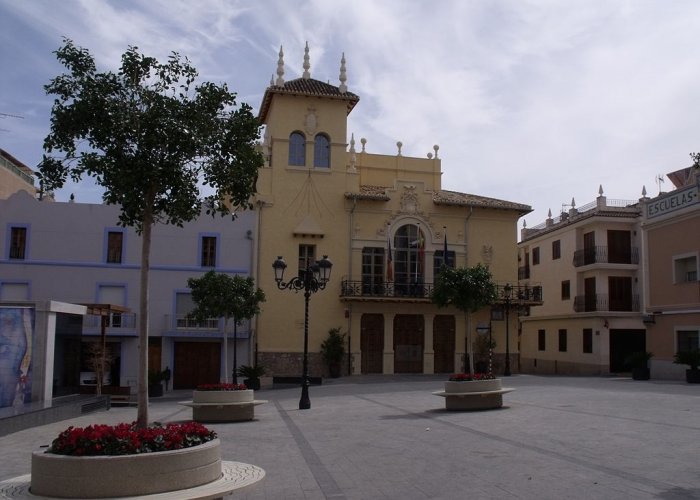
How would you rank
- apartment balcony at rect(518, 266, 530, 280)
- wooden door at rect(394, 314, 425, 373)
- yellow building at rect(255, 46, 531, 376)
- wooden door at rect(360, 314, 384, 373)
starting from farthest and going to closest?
apartment balcony at rect(518, 266, 530, 280)
wooden door at rect(394, 314, 425, 373)
wooden door at rect(360, 314, 384, 373)
yellow building at rect(255, 46, 531, 376)

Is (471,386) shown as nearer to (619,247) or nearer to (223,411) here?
(223,411)

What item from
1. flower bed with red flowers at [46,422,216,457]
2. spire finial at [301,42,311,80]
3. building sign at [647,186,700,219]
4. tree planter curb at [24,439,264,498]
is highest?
spire finial at [301,42,311,80]

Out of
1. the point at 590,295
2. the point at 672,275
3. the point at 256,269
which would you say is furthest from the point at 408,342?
the point at 672,275

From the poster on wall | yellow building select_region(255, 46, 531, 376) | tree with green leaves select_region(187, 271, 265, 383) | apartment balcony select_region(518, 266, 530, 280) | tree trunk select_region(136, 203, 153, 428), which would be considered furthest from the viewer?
apartment balcony select_region(518, 266, 530, 280)

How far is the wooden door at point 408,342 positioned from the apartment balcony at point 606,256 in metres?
11.5

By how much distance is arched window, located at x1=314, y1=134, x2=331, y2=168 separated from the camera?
125 feet

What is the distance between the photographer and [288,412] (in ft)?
63.5

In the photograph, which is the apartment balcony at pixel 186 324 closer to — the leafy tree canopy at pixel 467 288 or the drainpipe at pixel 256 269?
the drainpipe at pixel 256 269

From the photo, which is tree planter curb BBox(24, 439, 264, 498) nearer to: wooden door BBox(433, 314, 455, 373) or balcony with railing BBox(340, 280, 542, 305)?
balcony with railing BBox(340, 280, 542, 305)

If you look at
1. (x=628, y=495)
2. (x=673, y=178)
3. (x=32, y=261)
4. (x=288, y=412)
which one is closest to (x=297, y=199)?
(x=32, y=261)

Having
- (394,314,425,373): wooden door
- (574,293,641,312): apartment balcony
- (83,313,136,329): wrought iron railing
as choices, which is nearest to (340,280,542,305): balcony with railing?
(394,314,425,373): wooden door

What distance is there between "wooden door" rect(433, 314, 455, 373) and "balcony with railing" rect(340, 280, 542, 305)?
5.98 ft

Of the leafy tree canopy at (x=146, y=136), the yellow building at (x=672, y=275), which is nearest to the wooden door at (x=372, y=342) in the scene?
the yellow building at (x=672, y=275)

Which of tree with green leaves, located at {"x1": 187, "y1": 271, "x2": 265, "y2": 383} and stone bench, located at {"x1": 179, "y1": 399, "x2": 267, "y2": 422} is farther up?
tree with green leaves, located at {"x1": 187, "y1": 271, "x2": 265, "y2": 383}
